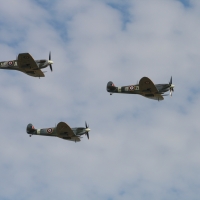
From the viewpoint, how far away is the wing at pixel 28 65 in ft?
268

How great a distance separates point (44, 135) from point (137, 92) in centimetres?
1457

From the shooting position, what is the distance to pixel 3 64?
87.6 meters

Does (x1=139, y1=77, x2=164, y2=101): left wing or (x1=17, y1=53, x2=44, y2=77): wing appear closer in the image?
(x1=17, y1=53, x2=44, y2=77): wing

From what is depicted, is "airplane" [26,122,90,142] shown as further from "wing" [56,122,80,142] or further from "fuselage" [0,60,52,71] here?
"fuselage" [0,60,52,71]

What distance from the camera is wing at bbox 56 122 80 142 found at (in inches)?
3226

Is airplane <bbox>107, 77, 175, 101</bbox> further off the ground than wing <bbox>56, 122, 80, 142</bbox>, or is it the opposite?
airplane <bbox>107, 77, 175, 101</bbox>

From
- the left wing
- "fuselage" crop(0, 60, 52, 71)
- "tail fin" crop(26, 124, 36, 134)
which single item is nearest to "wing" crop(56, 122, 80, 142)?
"tail fin" crop(26, 124, 36, 134)

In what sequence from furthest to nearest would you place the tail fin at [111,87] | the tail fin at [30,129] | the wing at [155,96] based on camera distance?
the tail fin at [111,87], the tail fin at [30,129], the wing at [155,96]

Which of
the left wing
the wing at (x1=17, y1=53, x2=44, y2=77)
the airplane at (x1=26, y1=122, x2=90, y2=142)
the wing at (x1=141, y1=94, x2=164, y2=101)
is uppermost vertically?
the wing at (x1=17, y1=53, x2=44, y2=77)

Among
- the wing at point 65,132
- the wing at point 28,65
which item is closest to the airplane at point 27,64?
the wing at point 28,65

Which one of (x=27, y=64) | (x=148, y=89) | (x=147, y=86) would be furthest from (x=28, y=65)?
(x=148, y=89)

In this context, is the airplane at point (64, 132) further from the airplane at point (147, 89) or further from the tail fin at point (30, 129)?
the airplane at point (147, 89)

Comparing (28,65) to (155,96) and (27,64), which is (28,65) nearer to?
(27,64)

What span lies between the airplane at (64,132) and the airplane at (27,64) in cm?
812
